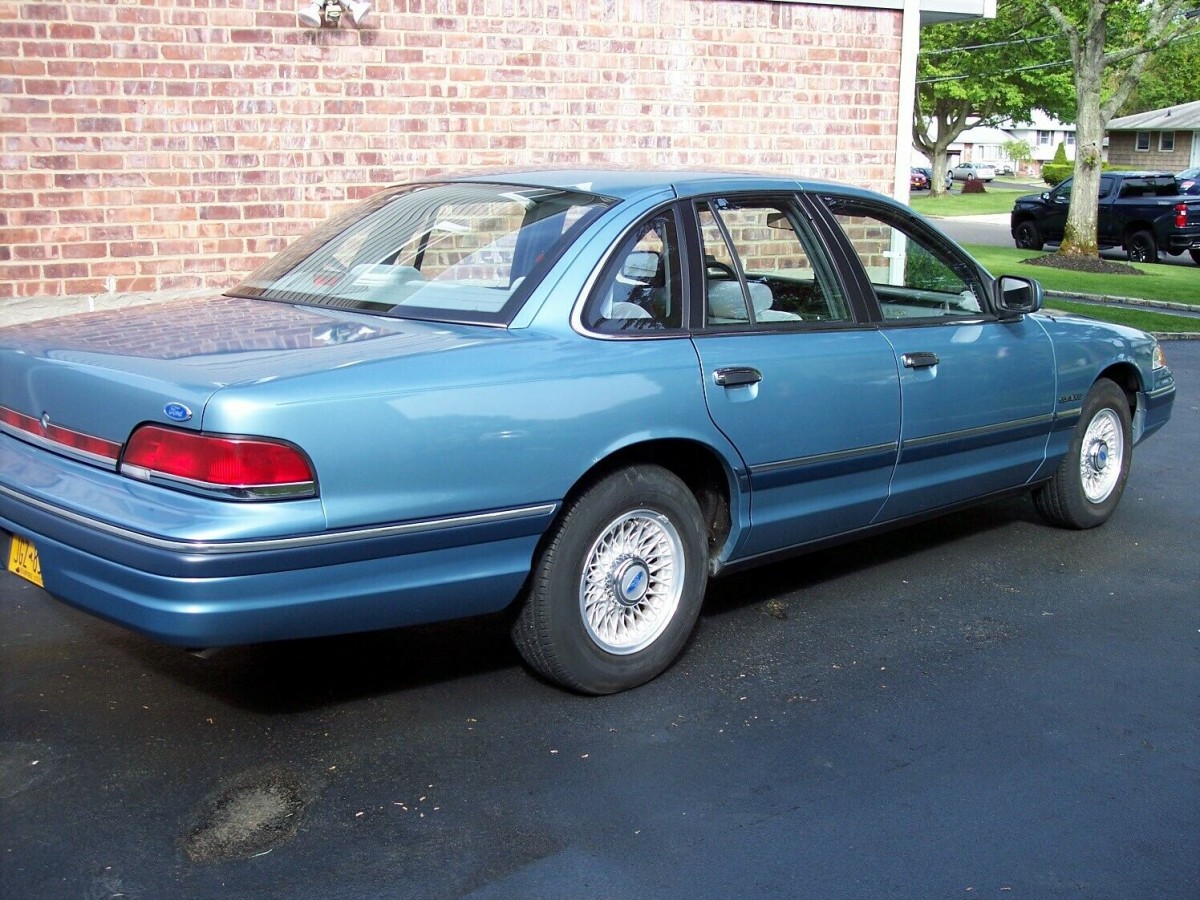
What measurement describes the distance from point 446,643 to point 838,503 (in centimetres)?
152

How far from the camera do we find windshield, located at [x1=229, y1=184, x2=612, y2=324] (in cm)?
454

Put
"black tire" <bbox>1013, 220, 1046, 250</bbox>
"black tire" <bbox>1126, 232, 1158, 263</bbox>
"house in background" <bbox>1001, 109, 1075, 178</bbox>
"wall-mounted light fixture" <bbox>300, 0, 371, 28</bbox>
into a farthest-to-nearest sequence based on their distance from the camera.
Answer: "house in background" <bbox>1001, 109, 1075, 178</bbox> < "black tire" <bbox>1013, 220, 1046, 250</bbox> < "black tire" <bbox>1126, 232, 1158, 263</bbox> < "wall-mounted light fixture" <bbox>300, 0, 371, 28</bbox>

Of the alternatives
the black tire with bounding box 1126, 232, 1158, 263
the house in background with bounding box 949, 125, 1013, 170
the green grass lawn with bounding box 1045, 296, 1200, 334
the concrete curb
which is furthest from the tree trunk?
the house in background with bounding box 949, 125, 1013, 170

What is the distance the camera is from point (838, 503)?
514cm

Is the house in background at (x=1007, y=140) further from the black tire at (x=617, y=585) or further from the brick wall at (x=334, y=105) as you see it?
the black tire at (x=617, y=585)

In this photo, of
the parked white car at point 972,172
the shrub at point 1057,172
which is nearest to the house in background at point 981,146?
the parked white car at point 972,172

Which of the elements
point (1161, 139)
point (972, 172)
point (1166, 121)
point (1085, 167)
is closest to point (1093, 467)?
point (1085, 167)

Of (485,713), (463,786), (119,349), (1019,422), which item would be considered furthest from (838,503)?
(119,349)

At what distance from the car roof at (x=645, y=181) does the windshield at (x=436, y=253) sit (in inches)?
3.1

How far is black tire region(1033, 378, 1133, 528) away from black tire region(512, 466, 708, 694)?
249 centimetres

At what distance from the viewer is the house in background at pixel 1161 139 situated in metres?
57.2

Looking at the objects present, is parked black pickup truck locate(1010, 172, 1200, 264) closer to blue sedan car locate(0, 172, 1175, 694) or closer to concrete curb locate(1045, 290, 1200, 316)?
concrete curb locate(1045, 290, 1200, 316)

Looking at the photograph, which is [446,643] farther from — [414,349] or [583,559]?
[414,349]

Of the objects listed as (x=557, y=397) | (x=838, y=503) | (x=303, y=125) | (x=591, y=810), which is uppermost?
(x=303, y=125)
